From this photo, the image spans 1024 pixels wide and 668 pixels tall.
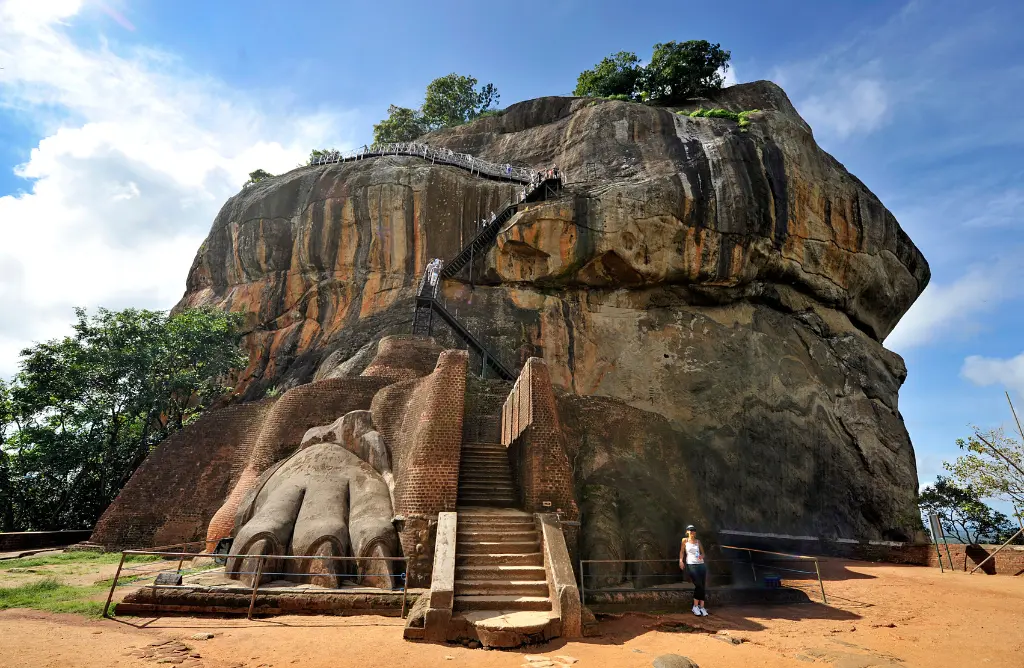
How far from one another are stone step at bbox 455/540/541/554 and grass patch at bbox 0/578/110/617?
4.85 metres

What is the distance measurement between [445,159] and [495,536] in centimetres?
2686

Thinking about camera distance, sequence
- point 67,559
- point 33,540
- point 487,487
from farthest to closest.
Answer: point 33,540 < point 67,559 < point 487,487

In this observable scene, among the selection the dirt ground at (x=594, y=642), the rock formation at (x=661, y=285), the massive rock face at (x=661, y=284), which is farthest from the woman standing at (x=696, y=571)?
the massive rock face at (x=661, y=284)

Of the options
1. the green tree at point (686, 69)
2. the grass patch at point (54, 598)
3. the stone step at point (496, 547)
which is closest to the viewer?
the grass patch at point (54, 598)

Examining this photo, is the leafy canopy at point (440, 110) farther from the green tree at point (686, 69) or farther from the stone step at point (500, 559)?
the stone step at point (500, 559)

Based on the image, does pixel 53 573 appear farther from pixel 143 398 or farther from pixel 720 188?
pixel 720 188

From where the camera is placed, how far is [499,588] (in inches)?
294

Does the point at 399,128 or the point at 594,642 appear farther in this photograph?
the point at 399,128

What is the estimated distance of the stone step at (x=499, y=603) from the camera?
7.10m

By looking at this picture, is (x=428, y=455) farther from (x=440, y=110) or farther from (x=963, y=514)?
(x=440, y=110)

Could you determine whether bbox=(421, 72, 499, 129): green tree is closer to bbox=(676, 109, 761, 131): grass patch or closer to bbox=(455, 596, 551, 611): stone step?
bbox=(676, 109, 761, 131): grass patch

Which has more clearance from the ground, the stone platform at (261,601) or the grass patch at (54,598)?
the stone platform at (261,601)

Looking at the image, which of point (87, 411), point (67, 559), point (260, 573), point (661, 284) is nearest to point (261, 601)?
point (260, 573)

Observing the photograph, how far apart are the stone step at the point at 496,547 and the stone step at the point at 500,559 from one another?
10 cm
